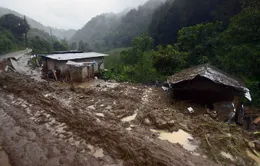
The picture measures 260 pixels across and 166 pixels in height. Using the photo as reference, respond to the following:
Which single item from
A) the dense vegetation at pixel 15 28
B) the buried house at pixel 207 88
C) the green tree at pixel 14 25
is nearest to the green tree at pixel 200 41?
the buried house at pixel 207 88

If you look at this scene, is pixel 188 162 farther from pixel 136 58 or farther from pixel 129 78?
pixel 136 58

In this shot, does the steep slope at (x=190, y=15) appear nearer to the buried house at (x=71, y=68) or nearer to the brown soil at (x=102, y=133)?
the buried house at (x=71, y=68)

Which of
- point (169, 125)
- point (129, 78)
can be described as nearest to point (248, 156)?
point (169, 125)

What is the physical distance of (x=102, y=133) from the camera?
6531mm

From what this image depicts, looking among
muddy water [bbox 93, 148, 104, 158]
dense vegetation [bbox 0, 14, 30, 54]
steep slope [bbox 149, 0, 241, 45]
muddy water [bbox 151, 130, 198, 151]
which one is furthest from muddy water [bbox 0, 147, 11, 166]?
dense vegetation [bbox 0, 14, 30, 54]

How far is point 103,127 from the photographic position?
273 inches

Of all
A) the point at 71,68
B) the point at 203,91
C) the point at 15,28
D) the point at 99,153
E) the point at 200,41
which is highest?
the point at 15,28

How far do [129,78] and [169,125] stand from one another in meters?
10.5

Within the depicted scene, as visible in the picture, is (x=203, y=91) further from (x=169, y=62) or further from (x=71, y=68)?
(x=71, y=68)

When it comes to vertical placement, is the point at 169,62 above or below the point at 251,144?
above

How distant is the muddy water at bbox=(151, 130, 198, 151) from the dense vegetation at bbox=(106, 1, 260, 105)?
7.55 m

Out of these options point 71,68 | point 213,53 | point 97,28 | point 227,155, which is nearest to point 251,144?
point 227,155

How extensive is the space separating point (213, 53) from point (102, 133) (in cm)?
1561

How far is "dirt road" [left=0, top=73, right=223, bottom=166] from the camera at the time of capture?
5352mm
